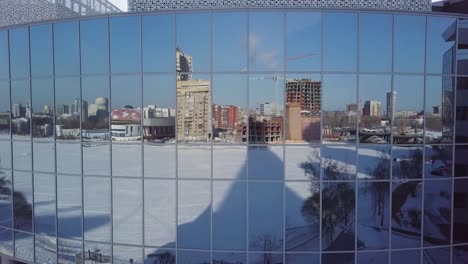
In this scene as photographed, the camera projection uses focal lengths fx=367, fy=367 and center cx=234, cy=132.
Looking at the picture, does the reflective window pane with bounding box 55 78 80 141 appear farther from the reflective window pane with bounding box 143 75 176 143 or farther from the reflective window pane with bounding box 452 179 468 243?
the reflective window pane with bounding box 452 179 468 243

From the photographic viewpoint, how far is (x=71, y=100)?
10.8 m

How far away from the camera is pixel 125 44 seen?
10.2 meters

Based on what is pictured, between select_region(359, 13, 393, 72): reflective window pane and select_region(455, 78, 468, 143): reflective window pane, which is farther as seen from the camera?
select_region(455, 78, 468, 143): reflective window pane

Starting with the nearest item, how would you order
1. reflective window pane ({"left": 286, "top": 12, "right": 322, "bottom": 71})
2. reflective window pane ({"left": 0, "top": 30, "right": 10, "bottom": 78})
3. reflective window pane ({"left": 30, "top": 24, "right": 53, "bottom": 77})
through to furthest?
1. reflective window pane ({"left": 286, "top": 12, "right": 322, "bottom": 71})
2. reflective window pane ({"left": 30, "top": 24, "right": 53, "bottom": 77})
3. reflective window pane ({"left": 0, "top": 30, "right": 10, "bottom": 78})

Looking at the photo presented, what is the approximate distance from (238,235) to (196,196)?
1.54 metres

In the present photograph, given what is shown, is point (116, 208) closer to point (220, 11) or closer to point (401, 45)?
point (220, 11)

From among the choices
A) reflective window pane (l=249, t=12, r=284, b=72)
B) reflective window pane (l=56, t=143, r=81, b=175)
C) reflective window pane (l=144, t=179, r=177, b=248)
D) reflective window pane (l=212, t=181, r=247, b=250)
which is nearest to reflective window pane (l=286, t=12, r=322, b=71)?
reflective window pane (l=249, t=12, r=284, b=72)

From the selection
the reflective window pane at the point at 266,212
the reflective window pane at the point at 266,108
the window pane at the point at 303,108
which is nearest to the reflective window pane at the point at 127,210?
the reflective window pane at the point at 266,212

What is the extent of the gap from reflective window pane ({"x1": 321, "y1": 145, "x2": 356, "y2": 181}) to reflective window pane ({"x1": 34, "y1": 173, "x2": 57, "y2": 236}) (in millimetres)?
8067

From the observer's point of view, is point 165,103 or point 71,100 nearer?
point 165,103

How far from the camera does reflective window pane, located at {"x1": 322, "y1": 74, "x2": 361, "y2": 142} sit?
32.0 ft

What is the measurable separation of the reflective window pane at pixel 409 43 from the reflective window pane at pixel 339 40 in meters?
1.18

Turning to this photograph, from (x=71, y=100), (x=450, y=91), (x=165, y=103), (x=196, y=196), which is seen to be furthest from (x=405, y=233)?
(x=71, y=100)

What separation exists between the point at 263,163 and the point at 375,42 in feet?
14.5
